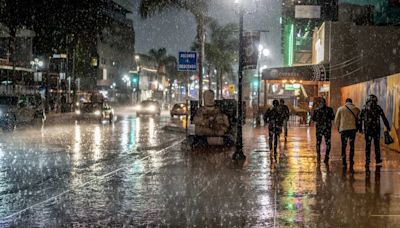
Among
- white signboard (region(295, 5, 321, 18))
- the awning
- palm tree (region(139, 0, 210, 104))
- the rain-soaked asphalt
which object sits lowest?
the rain-soaked asphalt

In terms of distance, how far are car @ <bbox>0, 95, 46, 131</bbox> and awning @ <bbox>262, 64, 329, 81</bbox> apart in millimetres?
13532

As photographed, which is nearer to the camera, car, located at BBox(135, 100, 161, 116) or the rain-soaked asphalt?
the rain-soaked asphalt

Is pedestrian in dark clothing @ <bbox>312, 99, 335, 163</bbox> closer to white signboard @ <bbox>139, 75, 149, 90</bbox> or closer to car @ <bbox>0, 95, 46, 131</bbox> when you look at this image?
car @ <bbox>0, 95, 46, 131</bbox>

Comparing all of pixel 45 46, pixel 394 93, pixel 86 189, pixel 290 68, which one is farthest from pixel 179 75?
pixel 86 189

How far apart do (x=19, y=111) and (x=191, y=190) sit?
21692mm

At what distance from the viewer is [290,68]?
3481cm

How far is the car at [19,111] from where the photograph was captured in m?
29.0

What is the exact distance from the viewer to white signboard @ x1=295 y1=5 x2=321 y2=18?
49.4 metres

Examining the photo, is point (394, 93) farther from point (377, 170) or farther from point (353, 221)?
point (353, 221)

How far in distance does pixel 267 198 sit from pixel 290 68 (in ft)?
83.2

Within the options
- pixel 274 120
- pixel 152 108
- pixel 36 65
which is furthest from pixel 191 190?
pixel 36 65

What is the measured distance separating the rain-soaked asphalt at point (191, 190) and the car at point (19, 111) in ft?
36.1

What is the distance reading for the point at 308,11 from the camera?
1946 inches

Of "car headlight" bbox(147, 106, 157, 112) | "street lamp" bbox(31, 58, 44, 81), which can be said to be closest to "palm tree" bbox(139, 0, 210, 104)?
"car headlight" bbox(147, 106, 157, 112)
